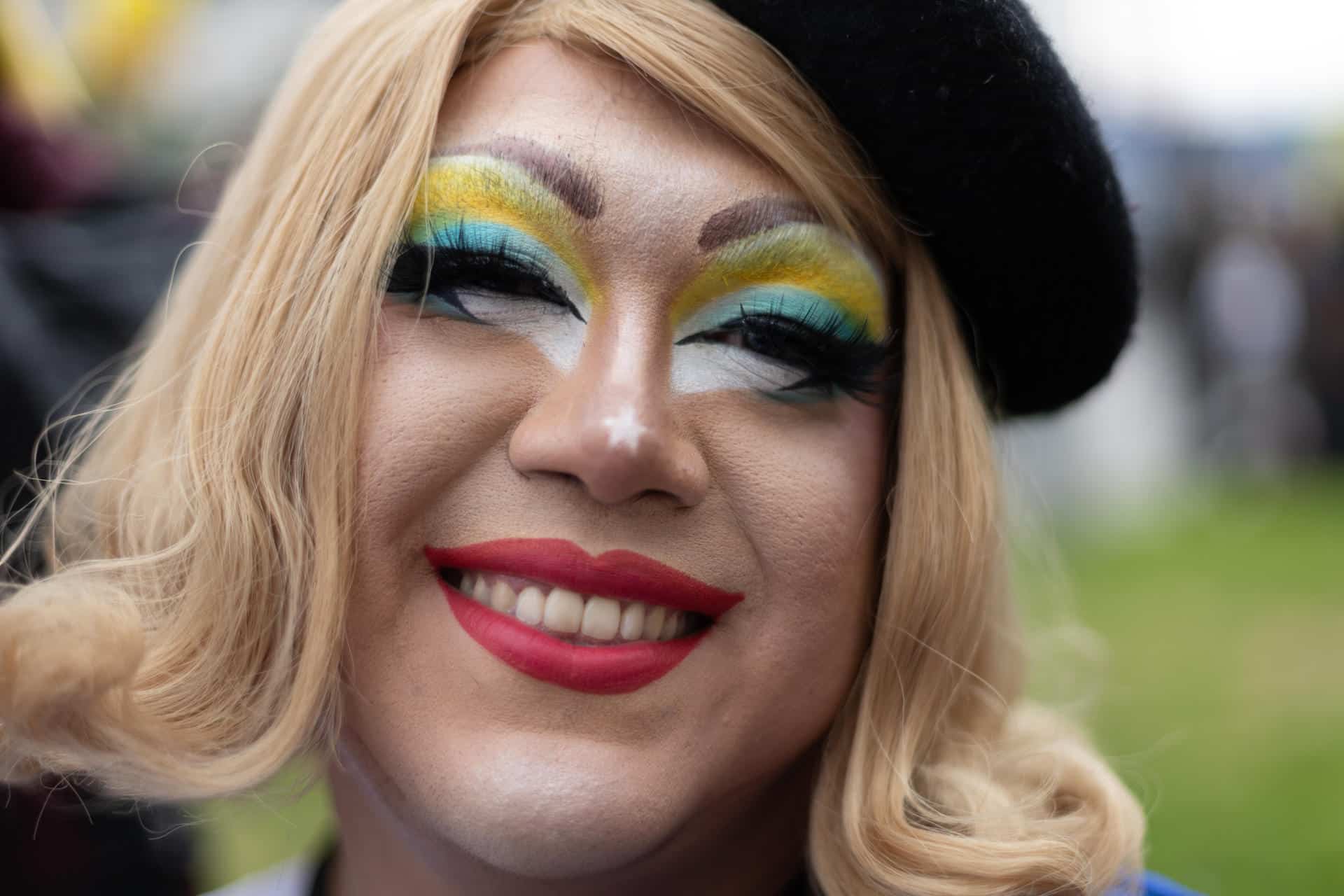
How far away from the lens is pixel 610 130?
4.32ft

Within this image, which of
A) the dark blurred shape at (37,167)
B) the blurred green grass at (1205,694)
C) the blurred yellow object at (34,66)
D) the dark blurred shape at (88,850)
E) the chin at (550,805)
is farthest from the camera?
the blurred green grass at (1205,694)

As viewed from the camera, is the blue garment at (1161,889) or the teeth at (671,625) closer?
the teeth at (671,625)

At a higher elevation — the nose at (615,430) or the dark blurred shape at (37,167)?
the dark blurred shape at (37,167)

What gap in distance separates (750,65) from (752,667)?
2.12ft

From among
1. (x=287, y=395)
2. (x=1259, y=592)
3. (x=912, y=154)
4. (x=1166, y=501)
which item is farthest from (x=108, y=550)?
(x=1166, y=501)

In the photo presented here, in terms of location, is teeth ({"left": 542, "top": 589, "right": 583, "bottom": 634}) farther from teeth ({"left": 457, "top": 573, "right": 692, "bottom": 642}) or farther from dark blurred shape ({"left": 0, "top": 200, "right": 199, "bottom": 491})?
dark blurred shape ({"left": 0, "top": 200, "right": 199, "bottom": 491})

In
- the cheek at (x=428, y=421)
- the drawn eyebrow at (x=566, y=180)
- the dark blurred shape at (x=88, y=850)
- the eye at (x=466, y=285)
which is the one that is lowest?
the dark blurred shape at (x=88, y=850)

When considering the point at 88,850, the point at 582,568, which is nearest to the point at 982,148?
the point at 582,568

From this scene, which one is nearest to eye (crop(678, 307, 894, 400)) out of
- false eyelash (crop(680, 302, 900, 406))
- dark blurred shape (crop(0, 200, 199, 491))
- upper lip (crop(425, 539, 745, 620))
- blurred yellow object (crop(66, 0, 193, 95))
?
false eyelash (crop(680, 302, 900, 406))

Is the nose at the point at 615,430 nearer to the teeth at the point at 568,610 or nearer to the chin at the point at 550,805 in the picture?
the teeth at the point at 568,610

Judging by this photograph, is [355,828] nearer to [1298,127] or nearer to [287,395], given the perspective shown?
[287,395]

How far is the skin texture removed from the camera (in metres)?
1.24

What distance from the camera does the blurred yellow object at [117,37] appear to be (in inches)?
111

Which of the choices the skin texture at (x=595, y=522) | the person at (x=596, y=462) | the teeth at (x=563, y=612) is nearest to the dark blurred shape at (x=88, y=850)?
the person at (x=596, y=462)
